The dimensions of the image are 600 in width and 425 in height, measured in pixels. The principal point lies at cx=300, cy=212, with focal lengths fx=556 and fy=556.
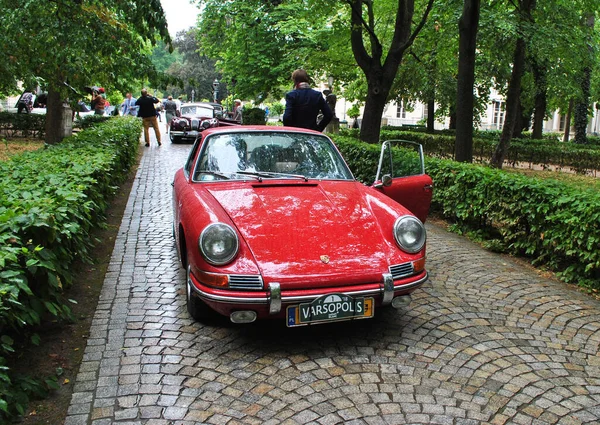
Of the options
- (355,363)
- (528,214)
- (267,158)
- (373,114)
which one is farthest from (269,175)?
(373,114)

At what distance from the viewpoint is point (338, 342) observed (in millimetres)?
4207

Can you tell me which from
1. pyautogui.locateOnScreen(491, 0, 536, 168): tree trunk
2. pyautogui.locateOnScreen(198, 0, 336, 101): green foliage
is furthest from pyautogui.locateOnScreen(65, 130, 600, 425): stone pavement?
pyautogui.locateOnScreen(198, 0, 336, 101): green foliage

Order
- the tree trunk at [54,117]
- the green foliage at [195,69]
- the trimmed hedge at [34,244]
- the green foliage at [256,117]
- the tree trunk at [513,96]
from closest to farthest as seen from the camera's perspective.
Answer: the trimmed hedge at [34,244]
the tree trunk at [54,117]
the tree trunk at [513,96]
the green foliage at [256,117]
the green foliage at [195,69]

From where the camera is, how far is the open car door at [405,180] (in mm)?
6086

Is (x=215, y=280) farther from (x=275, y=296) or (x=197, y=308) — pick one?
(x=197, y=308)

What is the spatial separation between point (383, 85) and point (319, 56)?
8118 mm

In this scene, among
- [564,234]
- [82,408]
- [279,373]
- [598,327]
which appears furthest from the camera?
[564,234]

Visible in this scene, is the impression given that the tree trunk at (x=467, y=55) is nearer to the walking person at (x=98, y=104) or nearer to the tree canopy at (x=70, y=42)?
the tree canopy at (x=70, y=42)

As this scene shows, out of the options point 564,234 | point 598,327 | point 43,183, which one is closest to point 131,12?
point 43,183

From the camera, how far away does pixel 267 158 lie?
214 inches

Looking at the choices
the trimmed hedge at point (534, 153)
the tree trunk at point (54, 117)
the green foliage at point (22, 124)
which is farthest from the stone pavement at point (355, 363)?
the green foliage at point (22, 124)

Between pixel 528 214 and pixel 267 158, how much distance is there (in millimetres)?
3430

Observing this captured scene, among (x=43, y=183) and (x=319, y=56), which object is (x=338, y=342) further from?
(x=319, y=56)

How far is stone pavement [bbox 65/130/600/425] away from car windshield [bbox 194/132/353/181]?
125 cm
